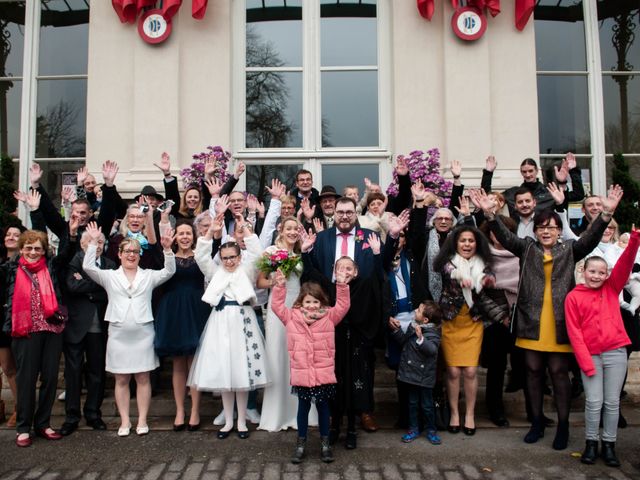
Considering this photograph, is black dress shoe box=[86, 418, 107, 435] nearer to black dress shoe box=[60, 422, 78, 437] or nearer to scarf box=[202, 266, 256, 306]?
black dress shoe box=[60, 422, 78, 437]

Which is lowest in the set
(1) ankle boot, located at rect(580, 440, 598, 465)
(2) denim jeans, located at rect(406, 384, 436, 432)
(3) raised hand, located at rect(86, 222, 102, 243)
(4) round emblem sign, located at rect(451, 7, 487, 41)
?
(1) ankle boot, located at rect(580, 440, 598, 465)

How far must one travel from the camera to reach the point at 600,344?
14.5 ft

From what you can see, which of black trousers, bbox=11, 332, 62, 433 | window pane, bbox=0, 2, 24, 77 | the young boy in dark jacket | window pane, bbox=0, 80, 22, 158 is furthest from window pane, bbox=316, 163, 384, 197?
window pane, bbox=0, 2, 24, 77

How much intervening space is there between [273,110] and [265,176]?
1079 mm

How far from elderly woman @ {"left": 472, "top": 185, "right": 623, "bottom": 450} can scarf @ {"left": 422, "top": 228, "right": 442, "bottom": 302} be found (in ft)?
2.12

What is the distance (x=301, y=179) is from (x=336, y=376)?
2.75 m

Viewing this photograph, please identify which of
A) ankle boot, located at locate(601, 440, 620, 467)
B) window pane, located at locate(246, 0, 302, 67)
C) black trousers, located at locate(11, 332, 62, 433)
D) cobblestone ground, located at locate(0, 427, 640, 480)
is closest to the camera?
cobblestone ground, located at locate(0, 427, 640, 480)

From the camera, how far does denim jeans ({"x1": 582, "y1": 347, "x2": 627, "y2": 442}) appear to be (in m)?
4.41

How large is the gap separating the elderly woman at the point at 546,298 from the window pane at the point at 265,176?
4475 mm

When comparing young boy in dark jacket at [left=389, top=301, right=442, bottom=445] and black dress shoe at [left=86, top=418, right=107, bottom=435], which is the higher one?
young boy in dark jacket at [left=389, top=301, right=442, bottom=445]

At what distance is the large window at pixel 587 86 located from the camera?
356 inches

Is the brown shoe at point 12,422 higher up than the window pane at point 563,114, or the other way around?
the window pane at point 563,114

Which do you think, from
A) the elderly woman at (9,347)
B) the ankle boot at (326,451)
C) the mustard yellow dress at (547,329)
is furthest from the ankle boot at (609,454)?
the elderly woman at (9,347)

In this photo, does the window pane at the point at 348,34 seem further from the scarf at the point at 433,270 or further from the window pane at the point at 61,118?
the scarf at the point at 433,270
